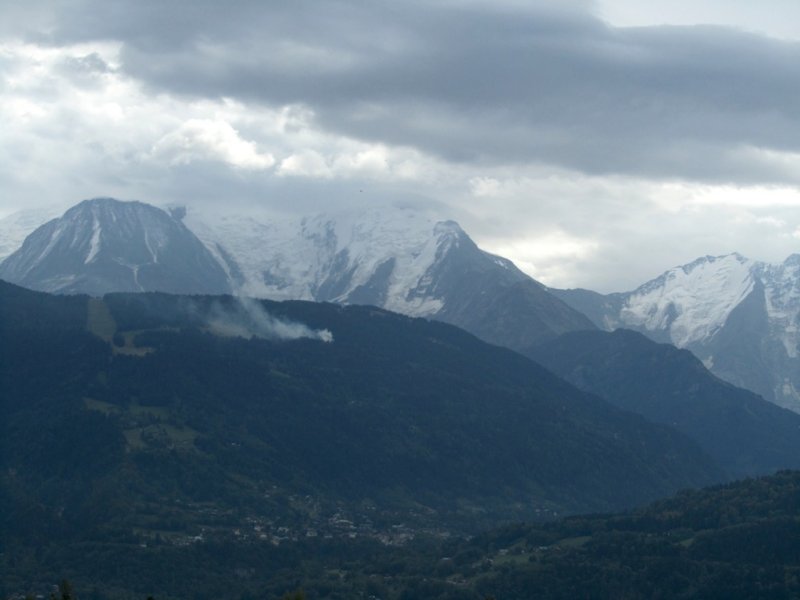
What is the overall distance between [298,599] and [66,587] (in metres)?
25.5

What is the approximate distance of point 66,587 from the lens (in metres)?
183

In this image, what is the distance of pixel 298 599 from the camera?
182875 millimetres
